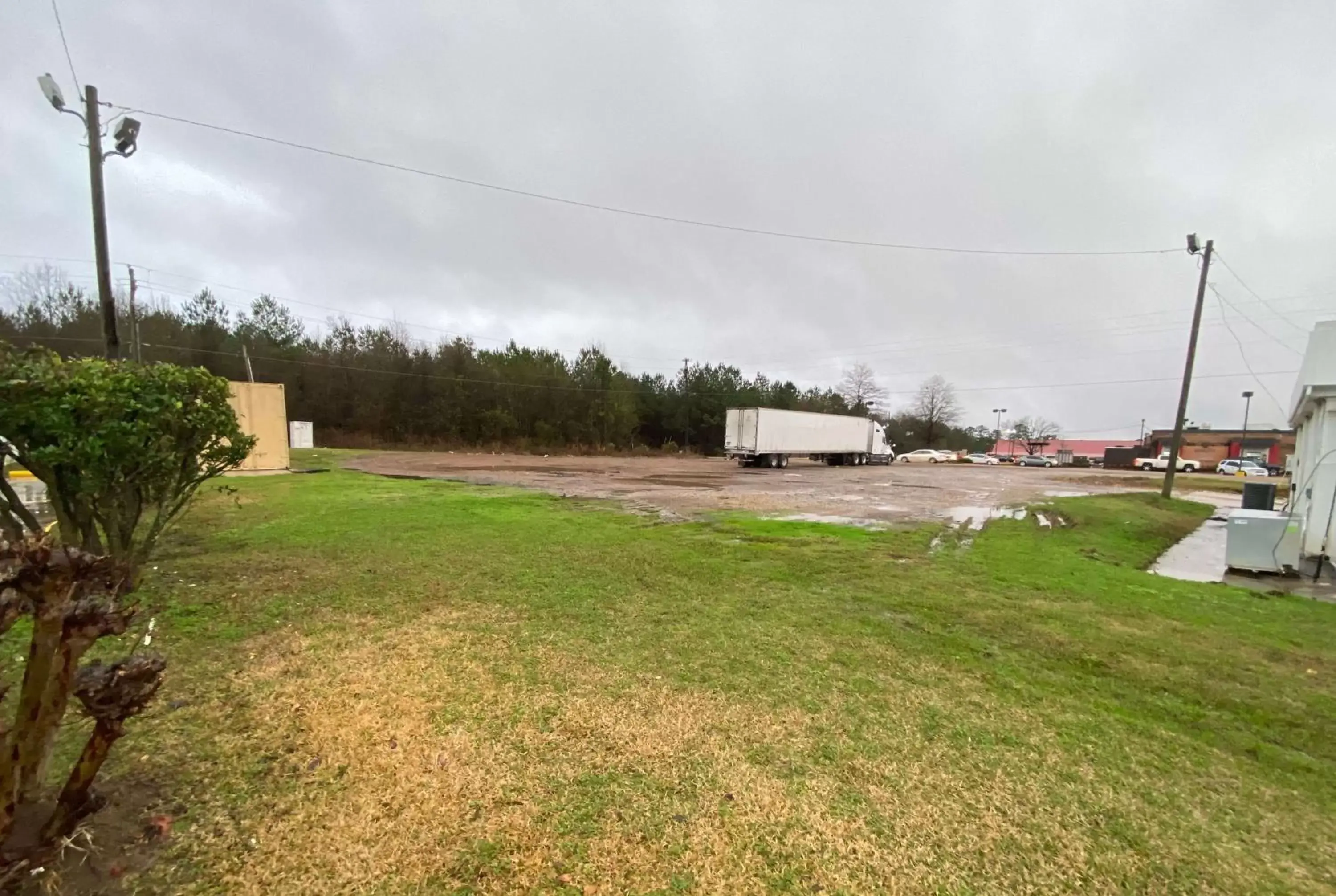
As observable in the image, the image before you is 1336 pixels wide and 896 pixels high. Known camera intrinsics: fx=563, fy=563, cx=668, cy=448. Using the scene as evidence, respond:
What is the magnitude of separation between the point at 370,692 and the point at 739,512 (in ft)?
29.4

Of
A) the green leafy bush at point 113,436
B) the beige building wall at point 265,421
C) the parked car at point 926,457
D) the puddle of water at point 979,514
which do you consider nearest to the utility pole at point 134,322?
the beige building wall at point 265,421

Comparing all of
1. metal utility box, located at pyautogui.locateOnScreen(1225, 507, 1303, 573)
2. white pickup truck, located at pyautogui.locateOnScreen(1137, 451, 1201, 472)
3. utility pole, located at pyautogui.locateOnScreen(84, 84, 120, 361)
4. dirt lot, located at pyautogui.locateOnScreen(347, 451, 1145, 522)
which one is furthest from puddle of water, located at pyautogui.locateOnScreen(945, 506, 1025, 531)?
white pickup truck, located at pyautogui.locateOnScreen(1137, 451, 1201, 472)

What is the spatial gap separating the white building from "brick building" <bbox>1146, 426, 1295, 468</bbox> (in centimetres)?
6237

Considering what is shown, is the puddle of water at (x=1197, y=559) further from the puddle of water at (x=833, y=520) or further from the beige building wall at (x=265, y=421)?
the beige building wall at (x=265, y=421)

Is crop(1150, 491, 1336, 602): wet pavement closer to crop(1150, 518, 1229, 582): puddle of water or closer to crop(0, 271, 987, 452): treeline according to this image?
crop(1150, 518, 1229, 582): puddle of water

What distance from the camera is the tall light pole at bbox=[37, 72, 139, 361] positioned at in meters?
8.48

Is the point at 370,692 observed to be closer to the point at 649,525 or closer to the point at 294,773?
the point at 294,773

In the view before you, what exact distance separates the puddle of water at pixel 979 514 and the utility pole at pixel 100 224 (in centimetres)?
1492

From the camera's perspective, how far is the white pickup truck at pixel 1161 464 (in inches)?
1891

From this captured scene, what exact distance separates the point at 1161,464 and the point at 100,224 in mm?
65951

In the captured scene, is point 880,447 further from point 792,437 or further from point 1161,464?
point 1161,464

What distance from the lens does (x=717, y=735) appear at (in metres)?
2.87

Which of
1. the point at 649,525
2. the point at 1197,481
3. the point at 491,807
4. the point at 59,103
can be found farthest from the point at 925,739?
the point at 1197,481

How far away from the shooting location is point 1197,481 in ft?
105
